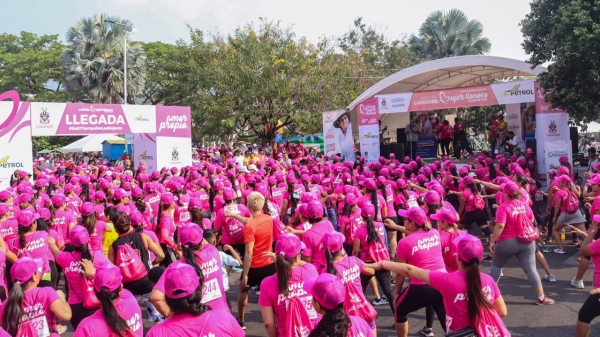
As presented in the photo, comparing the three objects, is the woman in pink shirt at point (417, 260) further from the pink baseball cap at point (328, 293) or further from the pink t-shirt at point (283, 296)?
the pink baseball cap at point (328, 293)

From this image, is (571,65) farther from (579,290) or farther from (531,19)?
(579,290)

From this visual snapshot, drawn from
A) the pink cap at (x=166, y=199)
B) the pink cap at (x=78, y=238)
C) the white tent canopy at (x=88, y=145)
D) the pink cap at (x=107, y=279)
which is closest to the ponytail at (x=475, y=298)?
the pink cap at (x=107, y=279)

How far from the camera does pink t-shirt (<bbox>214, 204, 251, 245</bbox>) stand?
7305 mm

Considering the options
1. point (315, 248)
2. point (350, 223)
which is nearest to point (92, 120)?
point (350, 223)

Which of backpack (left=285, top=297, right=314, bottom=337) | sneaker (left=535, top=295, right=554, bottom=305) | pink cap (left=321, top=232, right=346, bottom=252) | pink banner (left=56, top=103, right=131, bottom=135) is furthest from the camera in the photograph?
pink banner (left=56, top=103, right=131, bottom=135)

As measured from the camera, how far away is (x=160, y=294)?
3941 mm

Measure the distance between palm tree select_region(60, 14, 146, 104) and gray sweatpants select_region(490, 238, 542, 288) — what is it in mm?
29315

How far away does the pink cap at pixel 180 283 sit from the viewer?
9.86ft

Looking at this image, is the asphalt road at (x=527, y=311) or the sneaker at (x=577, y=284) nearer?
the asphalt road at (x=527, y=311)

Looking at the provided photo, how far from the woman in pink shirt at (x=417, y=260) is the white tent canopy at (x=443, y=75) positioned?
1328 cm

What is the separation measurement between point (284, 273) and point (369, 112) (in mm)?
15247

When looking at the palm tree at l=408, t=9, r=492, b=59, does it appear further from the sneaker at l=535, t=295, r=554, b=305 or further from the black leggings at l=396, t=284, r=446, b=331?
the black leggings at l=396, t=284, r=446, b=331

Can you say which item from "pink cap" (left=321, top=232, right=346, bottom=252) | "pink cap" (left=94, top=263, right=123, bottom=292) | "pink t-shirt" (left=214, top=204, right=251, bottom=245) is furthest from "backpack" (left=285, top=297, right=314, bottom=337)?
"pink t-shirt" (left=214, top=204, right=251, bottom=245)

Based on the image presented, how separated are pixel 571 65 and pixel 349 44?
33.0 meters
